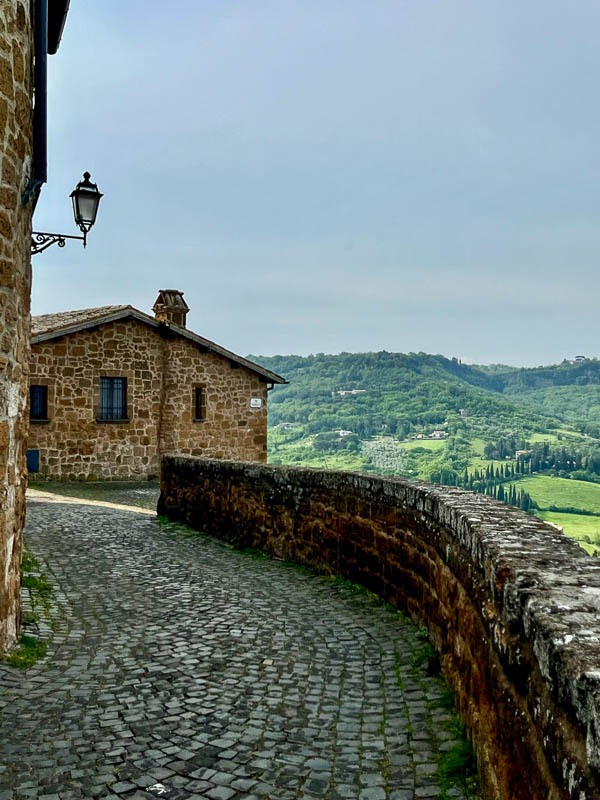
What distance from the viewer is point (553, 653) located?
1847mm

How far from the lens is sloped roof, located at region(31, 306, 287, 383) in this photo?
18469 millimetres

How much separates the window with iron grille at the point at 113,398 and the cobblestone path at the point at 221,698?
1257cm

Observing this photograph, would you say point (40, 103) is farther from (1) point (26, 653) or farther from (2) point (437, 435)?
(2) point (437, 435)

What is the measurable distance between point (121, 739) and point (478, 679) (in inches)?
77.4

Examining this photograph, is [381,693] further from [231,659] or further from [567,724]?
[567,724]

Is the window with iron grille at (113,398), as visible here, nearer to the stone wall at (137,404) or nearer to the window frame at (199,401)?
the stone wall at (137,404)

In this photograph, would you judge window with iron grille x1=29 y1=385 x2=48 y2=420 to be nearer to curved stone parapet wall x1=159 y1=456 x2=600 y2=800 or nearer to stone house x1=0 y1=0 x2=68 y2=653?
curved stone parapet wall x1=159 y1=456 x2=600 y2=800

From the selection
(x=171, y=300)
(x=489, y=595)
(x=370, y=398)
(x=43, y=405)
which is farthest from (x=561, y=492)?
(x=489, y=595)

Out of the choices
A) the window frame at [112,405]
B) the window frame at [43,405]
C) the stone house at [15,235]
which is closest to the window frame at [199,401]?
the window frame at [112,405]

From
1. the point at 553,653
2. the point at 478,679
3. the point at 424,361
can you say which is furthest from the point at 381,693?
the point at 424,361

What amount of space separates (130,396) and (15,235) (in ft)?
49.9

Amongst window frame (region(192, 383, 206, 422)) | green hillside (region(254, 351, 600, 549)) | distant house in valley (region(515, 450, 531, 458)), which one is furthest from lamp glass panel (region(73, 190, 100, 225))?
distant house in valley (region(515, 450, 531, 458))

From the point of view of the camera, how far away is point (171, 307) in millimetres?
23406

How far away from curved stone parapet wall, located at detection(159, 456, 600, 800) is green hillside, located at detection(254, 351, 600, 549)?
4727 centimetres
